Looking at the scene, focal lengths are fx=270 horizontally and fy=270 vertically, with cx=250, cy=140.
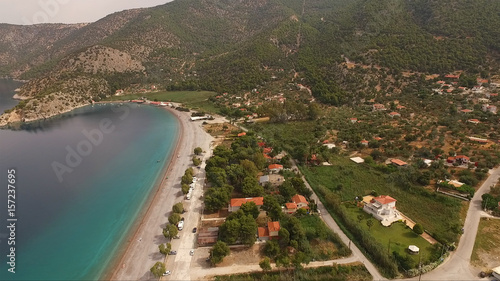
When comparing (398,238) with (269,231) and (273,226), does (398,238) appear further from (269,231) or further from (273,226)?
(269,231)

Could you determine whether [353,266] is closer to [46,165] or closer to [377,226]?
[377,226]

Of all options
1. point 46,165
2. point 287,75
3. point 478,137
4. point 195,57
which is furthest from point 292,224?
point 195,57

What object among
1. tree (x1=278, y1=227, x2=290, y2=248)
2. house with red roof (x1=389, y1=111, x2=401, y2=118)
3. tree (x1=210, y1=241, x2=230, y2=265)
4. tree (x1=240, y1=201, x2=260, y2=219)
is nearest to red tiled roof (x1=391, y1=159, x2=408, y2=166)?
house with red roof (x1=389, y1=111, x2=401, y2=118)

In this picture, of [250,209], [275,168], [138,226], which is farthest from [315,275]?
[138,226]

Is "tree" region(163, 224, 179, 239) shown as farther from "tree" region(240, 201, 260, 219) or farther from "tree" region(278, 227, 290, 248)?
"tree" region(278, 227, 290, 248)

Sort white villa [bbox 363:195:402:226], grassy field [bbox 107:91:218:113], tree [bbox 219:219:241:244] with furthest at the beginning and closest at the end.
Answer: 1. grassy field [bbox 107:91:218:113]
2. white villa [bbox 363:195:402:226]
3. tree [bbox 219:219:241:244]

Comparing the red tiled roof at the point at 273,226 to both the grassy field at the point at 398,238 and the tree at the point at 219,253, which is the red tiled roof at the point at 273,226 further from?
the grassy field at the point at 398,238

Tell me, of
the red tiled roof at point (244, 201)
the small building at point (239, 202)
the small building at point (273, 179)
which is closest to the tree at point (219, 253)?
the small building at point (239, 202)
